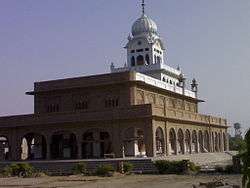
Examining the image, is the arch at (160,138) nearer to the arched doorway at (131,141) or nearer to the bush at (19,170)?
the arched doorway at (131,141)

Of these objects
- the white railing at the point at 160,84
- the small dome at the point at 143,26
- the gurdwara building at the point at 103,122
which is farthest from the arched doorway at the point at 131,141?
the small dome at the point at 143,26

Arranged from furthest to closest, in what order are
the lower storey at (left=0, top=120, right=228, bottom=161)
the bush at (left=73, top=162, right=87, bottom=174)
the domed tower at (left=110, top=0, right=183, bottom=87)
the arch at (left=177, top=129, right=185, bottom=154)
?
the domed tower at (left=110, top=0, right=183, bottom=87)
the arch at (left=177, top=129, right=185, bottom=154)
the lower storey at (left=0, top=120, right=228, bottom=161)
the bush at (left=73, top=162, right=87, bottom=174)

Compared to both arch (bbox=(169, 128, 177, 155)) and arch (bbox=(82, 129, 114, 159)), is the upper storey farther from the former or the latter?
arch (bbox=(82, 129, 114, 159))

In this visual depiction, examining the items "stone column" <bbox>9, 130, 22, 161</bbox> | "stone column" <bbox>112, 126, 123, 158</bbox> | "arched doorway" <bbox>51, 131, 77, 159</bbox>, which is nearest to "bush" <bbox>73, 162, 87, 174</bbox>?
"stone column" <bbox>112, 126, 123, 158</bbox>

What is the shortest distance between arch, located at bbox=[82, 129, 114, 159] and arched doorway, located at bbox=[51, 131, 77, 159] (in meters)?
1.48

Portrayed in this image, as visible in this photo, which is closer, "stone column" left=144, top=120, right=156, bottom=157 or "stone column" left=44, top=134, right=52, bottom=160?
"stone column" left=144, top=120, right=156, bottom=157

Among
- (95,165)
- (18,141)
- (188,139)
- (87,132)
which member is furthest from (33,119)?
(188,139)

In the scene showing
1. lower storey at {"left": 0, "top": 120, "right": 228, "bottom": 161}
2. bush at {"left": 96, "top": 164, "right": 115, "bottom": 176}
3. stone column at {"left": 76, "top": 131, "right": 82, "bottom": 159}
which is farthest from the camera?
stone column at {"left": 76, "top": 131, "right": 82, "bottom": 159}

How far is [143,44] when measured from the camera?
58156mm

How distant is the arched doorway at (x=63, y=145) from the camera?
42219mm

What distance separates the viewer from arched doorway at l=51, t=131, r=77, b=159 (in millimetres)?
42219

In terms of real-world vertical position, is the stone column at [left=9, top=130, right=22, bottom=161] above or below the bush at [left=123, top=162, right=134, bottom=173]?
above

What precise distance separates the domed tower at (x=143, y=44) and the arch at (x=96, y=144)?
18.7m

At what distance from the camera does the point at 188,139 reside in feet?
160
